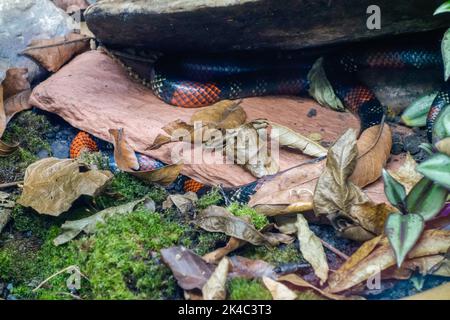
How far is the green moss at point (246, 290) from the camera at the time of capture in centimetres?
207

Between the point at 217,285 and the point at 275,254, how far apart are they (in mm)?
435

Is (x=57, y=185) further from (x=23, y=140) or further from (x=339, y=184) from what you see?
(x=339, y=184)

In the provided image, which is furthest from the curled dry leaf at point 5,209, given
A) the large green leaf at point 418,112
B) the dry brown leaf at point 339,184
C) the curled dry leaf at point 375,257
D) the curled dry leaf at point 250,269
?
the large green leaf at point 418,112

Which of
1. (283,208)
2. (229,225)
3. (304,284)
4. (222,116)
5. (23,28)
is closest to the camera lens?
(304,284)

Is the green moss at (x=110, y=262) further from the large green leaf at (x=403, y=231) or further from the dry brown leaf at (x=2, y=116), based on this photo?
the dry brown leaf at (x=2, y=116)

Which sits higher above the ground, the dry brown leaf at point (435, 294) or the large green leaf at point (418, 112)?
the large green leaf at point (418, 112)

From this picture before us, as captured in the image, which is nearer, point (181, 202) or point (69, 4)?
point (181, 202)

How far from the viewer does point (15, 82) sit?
3912mm

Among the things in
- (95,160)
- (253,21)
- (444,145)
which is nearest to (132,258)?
(95,160)

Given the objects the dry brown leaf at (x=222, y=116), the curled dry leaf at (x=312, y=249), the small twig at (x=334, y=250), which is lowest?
the small twig at (x=334, y=250)

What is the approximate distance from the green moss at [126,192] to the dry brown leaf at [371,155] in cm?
108

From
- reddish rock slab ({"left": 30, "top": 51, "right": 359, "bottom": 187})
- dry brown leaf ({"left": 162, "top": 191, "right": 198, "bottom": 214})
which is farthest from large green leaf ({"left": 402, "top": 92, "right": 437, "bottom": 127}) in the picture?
dry brown leaf ({"left": 162, "top": 191, "right": 198, "bottom": 214})
